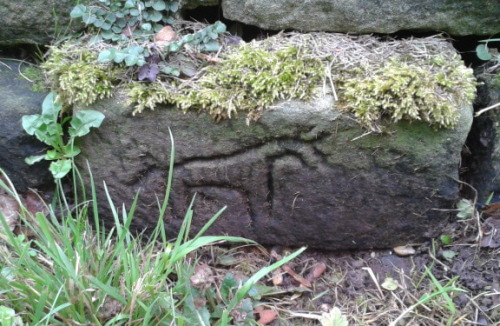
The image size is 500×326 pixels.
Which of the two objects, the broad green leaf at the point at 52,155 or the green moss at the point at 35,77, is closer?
the broad green leaf at the point at 52,155

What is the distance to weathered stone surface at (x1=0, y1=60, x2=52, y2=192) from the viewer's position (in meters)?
2.01

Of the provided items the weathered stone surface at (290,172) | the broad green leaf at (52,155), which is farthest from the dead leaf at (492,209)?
the broad green leaf at (52,155)

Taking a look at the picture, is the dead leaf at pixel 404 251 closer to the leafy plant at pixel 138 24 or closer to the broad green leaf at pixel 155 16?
the leafy plant at pixel 138 24

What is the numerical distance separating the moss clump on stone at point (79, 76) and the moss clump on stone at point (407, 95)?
0.87 metres

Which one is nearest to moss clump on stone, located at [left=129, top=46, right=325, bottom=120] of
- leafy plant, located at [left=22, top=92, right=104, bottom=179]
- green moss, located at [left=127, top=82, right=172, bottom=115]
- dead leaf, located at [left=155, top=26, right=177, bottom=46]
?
green moss, located at [left=127, top=82, right=172, bottom=115]

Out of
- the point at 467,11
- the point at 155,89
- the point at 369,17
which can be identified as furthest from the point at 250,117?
the point at 467,11

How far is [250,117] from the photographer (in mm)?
1778

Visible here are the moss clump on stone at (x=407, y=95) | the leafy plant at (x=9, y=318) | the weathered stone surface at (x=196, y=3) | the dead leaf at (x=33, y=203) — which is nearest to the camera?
the leafy plant at (x=9, y=318)

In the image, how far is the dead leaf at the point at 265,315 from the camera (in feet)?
5.98

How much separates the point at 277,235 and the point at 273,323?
37 cm

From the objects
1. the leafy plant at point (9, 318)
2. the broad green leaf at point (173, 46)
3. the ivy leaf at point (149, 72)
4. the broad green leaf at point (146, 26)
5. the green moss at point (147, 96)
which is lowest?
the leafy plant at point (9, 318)

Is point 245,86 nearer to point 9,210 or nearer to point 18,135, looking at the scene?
point 18,135

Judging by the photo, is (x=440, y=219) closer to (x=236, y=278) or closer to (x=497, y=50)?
(x=497, y=50)

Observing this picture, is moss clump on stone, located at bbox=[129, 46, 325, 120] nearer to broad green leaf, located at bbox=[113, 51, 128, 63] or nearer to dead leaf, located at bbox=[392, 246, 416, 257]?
broad green leaf, located at bbox=[113, 51, 128, 63]
